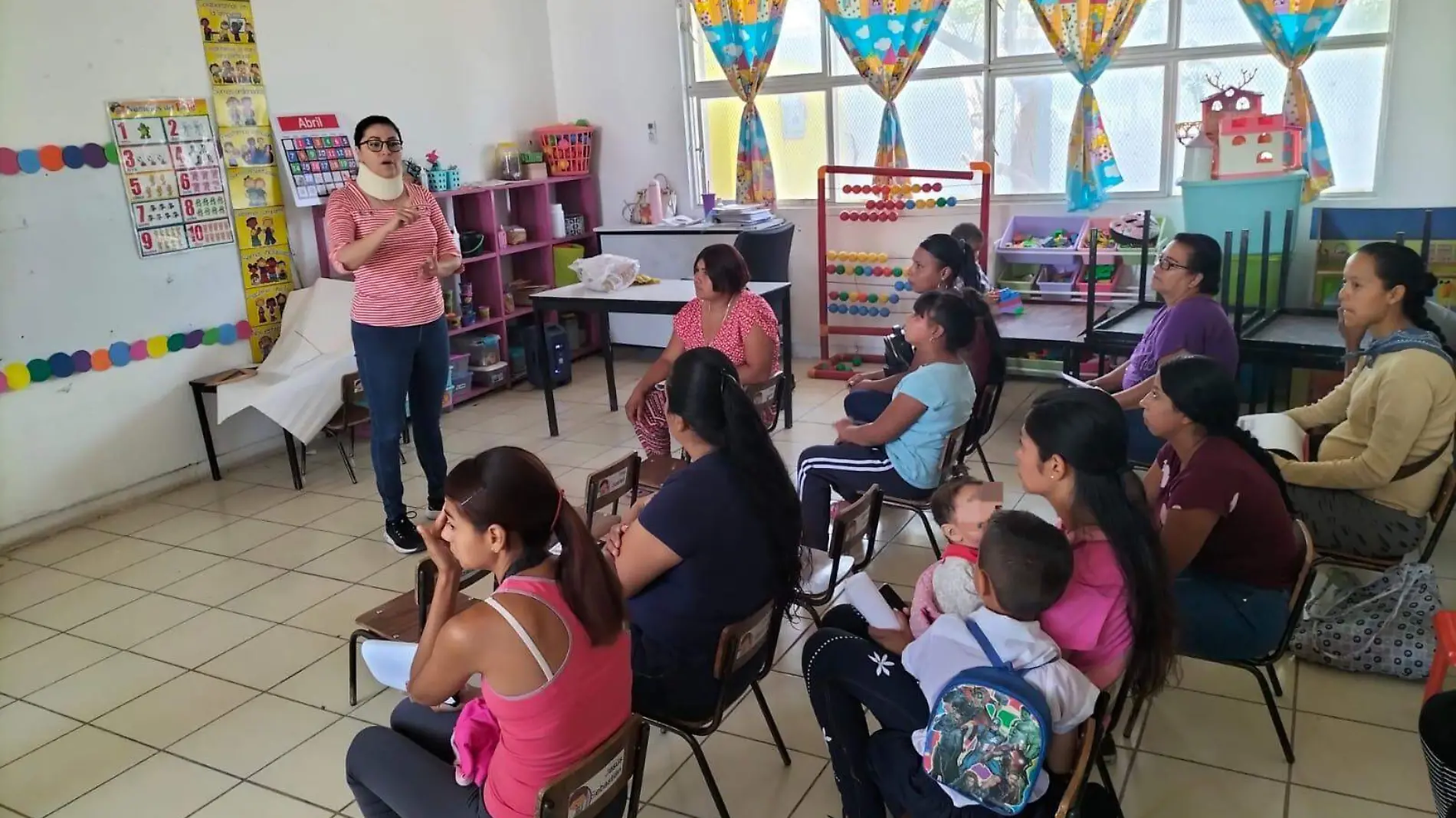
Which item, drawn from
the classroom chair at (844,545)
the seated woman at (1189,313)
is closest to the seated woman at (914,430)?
the classroom chair at (844,545)

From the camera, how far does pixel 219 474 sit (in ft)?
16.0

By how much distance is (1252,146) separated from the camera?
479 centimetres

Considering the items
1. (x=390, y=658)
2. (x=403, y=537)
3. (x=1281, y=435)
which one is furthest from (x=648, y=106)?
(x=390, y=658)

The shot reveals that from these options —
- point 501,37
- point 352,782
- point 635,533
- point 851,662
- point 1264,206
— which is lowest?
point 352,782

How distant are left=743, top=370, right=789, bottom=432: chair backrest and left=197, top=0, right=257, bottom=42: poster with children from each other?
3.08 m

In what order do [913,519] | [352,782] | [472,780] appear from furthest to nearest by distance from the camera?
[913,519], [352,782], [472,780]

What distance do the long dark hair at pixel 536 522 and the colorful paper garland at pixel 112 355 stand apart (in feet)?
11.2

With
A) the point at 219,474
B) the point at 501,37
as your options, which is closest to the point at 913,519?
the point at 219,474

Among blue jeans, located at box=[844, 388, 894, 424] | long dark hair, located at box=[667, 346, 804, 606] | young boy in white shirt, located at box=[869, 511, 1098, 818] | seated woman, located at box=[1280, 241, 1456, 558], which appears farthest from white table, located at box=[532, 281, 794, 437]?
young boy in white shirt, located at box=[869, 511, 1098, 818]

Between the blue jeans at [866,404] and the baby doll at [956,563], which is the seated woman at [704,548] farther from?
the blue jeans at [866,404]

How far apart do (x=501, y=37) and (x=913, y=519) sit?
4274 mm

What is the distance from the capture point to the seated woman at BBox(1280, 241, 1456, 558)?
2766 mm

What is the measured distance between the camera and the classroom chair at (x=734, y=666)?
204cm

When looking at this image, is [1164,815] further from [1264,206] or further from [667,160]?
[667,160]
